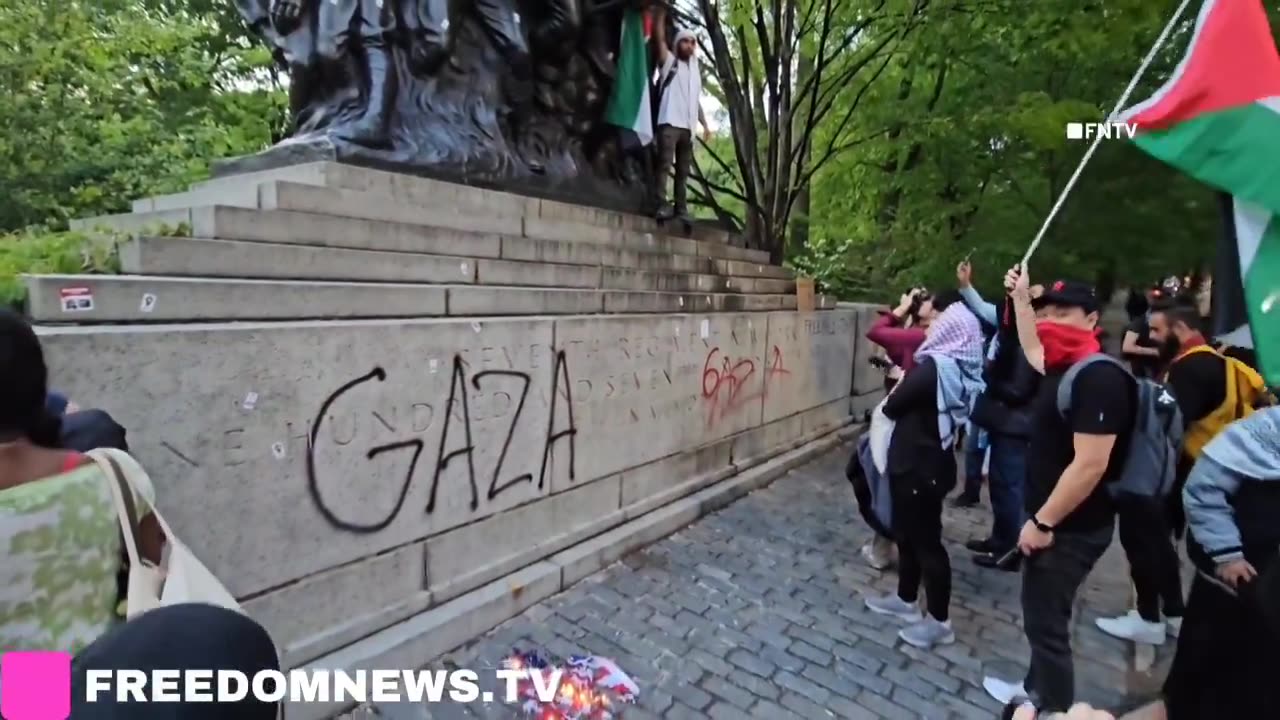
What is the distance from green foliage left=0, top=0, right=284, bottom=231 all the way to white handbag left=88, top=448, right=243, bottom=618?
755cm

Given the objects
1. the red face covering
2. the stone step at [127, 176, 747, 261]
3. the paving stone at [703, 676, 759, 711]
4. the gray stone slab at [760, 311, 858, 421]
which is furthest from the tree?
the paving stone at [703, 676, 759, 711]

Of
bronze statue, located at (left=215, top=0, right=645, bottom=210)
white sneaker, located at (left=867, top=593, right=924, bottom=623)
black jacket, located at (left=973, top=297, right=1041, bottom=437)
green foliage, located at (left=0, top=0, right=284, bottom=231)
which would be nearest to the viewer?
white sneaker, located at (left=867, top=593, right=924, bottom=623)

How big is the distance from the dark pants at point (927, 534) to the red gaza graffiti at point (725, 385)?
271 cm

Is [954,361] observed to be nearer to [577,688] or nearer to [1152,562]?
[1152,562]

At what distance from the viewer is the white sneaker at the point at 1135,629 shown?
4.02 m

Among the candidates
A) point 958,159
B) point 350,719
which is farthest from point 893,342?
point 958,159

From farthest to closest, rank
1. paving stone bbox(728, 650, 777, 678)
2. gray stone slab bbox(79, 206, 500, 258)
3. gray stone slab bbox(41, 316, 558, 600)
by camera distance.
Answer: paving stone bbox(728, 650, 777, 678) → gray stone slab bbox(79, 206, 500, 258) → gray stone slab bbox(41, 316, 558, 600)

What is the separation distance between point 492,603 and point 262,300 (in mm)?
2054

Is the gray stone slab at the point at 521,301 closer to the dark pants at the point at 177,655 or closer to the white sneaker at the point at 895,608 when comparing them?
the white sneaker at the point at 895,608

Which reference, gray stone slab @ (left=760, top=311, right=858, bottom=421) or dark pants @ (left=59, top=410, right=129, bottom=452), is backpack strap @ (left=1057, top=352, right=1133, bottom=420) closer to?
dark pants @ (left=59, top=410, right=129, bottom=452)

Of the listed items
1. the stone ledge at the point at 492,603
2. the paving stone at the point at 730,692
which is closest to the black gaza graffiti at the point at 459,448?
the stone ledge at the point at 492,603

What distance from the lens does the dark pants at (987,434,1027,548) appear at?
16.6 ft

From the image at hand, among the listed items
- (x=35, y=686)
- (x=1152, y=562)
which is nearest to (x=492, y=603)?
(x=35, y=686)

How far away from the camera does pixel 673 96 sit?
24.1 feet
